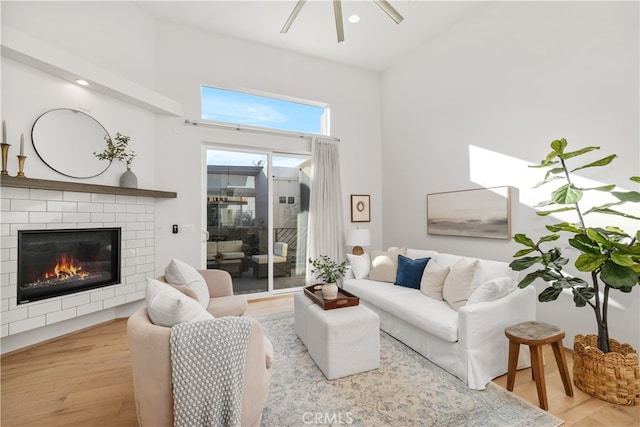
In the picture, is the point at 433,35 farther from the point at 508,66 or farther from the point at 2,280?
the point at 2,280

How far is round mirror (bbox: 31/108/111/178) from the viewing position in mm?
2783

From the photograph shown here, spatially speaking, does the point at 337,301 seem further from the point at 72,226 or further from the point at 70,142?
the point at 70,142

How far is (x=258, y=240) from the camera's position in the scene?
432cm

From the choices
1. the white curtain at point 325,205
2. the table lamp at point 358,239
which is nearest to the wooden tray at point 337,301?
the table lamp at point 358,239

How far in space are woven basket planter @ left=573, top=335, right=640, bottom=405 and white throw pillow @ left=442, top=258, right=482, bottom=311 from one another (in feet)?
2.59

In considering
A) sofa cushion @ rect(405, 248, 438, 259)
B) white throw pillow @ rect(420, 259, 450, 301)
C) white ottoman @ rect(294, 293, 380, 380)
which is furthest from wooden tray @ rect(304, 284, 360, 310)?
sofa cushion @ rect(405, 248, 438, 259)

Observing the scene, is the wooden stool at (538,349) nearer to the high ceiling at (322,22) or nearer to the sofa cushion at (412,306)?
the sofa cushion at (412,306)

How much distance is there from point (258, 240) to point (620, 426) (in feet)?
12.7

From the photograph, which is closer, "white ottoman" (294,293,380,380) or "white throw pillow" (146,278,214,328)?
"white throw pillow" (146,278,214,328)

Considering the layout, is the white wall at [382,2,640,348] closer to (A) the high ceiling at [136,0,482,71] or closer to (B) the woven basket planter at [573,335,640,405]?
(A) the high ceiling at [136,0,482,71]

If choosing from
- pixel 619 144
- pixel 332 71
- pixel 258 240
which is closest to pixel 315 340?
pixel 258 240

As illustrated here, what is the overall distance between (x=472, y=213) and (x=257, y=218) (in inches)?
115

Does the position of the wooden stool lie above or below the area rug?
above

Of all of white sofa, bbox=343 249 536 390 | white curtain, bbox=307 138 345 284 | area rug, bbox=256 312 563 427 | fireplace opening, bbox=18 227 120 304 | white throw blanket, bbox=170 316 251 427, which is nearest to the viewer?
white throw blanket, bbox=170 316 251 427
